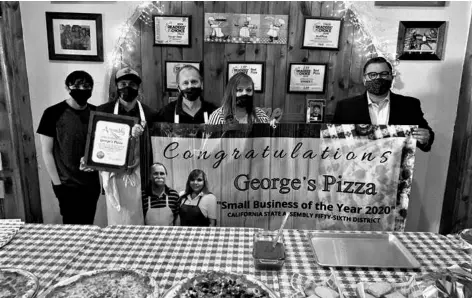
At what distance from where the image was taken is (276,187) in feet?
8.02

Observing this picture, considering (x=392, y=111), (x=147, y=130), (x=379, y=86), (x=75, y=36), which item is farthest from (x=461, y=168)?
(x=75, y=36)

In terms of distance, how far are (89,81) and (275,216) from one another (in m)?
1.69

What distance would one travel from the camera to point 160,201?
2428 millimetres

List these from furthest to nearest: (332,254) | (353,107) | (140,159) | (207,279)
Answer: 1. (353,107)
2. (140,159)
3. (332,254)
4. (207,279)

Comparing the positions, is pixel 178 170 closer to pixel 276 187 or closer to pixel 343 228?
pixel 276 187

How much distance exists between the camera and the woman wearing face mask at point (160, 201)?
7.89ft

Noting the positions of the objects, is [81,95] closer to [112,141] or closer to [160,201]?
[112,141]

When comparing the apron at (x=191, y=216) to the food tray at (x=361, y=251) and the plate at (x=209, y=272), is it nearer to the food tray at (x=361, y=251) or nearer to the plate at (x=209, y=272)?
the food tray at (x=361, y=251)

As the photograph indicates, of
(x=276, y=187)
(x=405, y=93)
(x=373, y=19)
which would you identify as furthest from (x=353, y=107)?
(x=276, y=187)

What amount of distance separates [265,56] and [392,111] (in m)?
1.00

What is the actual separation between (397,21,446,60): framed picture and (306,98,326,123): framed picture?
668 millimetres

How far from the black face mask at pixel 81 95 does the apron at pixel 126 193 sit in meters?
0.71

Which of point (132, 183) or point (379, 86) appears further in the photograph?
point (379, 86)

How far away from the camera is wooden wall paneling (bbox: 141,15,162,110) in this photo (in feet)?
9.16
